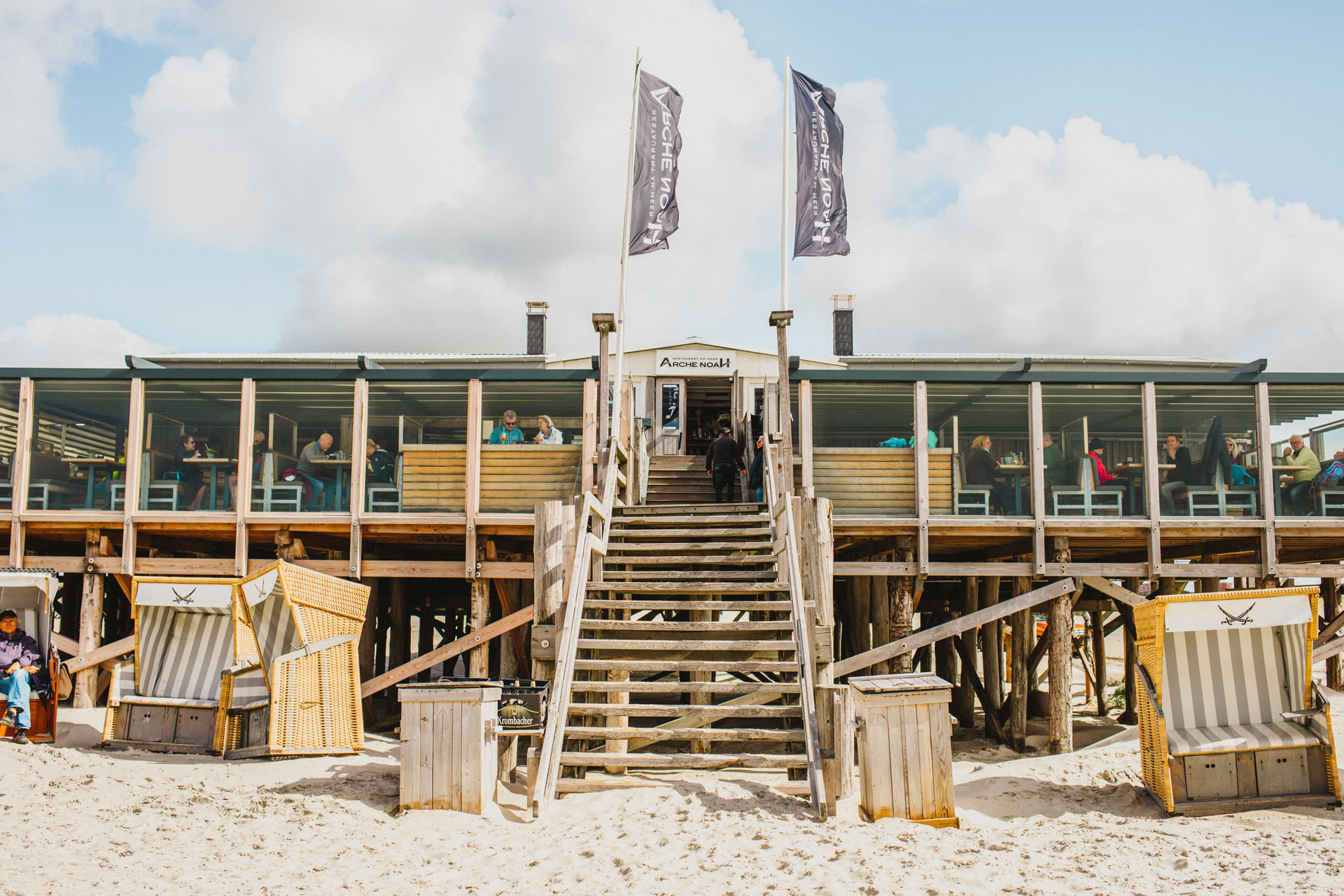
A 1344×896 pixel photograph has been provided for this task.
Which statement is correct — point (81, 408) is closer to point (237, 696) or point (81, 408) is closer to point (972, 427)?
point (237, 696)

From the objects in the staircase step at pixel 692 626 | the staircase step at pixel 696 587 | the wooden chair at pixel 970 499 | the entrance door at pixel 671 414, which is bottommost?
the staircase step at pixel 692 626

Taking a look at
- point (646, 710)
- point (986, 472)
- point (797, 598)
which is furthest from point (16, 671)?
point (986, 472)

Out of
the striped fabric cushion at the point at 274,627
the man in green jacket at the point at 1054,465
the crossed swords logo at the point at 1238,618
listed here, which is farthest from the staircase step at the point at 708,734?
the man in green jacket at the point at 1054,465

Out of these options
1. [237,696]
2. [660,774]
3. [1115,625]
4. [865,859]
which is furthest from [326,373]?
[1115,625]

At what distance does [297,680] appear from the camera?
9.23 metres

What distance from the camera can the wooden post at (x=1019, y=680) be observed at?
1223 cm

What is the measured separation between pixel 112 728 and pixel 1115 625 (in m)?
16.0

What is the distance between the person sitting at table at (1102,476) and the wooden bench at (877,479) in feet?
5.50

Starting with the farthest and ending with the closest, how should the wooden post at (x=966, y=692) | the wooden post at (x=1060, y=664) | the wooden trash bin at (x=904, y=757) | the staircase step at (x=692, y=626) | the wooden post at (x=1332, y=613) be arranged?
the wooden post at (x=1332, y=613), the wooden post at (x=966, y=692), the wooden post at (x=1060, y=664), the staircase step at (x=692, y=626), the wooden trash bin at (x=904, y=757)

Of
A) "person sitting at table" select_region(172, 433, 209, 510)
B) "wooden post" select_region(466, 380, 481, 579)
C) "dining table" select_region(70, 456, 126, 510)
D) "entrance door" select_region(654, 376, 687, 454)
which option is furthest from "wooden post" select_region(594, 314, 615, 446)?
"entrance door" select_region(654, 376, 687, 454)

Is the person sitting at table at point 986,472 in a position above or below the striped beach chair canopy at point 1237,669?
above

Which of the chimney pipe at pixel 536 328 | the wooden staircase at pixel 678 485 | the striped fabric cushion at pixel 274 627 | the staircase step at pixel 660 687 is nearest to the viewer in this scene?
the staircase step at pixel 660 687

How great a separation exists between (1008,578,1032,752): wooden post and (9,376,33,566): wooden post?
11.3 m

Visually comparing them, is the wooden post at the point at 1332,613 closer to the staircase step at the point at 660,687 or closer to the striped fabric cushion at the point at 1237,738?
the striped fabric cushion at the point at 1237,738
